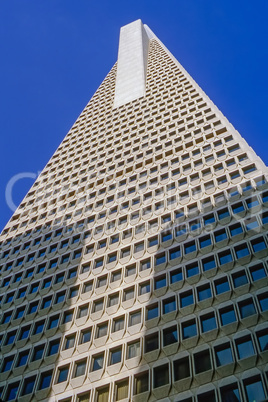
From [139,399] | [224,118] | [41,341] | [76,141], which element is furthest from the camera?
[76,141]

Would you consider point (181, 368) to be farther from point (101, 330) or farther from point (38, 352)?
point (38, 352)

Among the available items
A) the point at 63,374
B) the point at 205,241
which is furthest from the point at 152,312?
A: the point at 205,241

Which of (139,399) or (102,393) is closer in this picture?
(139,399)

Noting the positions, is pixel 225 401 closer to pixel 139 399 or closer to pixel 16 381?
pixel 139 399

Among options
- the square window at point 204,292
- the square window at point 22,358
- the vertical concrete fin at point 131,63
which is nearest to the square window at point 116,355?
the square window at point 204,292

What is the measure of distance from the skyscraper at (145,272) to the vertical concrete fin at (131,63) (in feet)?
61.8

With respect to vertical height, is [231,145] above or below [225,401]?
above

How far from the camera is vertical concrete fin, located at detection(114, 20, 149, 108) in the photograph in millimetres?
80525

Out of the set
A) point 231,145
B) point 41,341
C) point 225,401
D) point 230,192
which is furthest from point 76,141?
point 225,401

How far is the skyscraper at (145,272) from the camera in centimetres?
2883

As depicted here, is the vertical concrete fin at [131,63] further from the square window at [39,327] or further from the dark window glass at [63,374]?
the dark window glass at [63,374]

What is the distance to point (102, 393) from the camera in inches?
1170

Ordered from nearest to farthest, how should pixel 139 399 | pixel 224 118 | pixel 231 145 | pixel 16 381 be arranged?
pixel 139 399, pixel 16 381, pixel 231 145, pixel 224 118

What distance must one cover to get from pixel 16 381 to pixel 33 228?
67.9 feet
